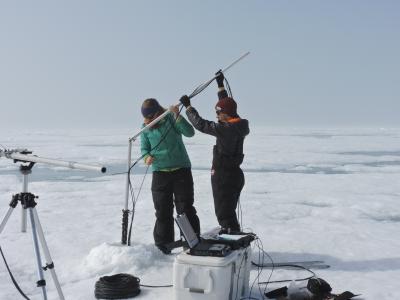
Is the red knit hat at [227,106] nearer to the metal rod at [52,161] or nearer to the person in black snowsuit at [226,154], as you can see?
the person in black snowsuit at [226,154]

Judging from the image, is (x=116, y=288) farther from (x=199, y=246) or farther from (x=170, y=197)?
(x=170, y=197)

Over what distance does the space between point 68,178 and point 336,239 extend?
11.0 m

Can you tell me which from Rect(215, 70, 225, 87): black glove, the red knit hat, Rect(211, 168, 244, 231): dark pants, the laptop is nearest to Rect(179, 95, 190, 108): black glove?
the red knit hat

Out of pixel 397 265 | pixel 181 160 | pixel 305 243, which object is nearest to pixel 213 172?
pixel 181 160

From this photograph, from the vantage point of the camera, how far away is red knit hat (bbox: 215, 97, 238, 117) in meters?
4.56

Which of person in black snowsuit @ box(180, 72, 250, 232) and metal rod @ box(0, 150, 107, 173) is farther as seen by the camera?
person in black snowsuit @ box(180, 72, 250, 232)

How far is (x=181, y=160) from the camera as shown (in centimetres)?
500

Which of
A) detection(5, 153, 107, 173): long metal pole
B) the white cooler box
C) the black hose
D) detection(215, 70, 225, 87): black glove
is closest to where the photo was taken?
detection(5, 153, 107, 173): long metal pole

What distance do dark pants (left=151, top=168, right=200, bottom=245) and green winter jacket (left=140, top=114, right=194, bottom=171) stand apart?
89mm

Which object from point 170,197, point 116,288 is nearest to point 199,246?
point 116,288

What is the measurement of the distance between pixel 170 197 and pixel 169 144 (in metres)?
0.60

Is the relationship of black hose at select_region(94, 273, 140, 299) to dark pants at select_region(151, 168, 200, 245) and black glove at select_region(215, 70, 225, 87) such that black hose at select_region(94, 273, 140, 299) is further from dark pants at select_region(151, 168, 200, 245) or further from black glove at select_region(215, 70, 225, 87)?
black glove at select_region(215, 70, 225, 87)

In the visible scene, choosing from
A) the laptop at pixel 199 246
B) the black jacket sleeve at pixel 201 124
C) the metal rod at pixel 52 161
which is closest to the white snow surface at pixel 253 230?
the laptop at pixel 199 246

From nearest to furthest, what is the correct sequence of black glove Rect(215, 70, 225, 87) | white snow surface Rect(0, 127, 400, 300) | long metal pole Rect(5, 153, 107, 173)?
long metal pole Rect(5, 153, 107, 173) → white snow surface Rect(0, 127, 400, 300) → black glove Rect(215, 70, 225, 87)
